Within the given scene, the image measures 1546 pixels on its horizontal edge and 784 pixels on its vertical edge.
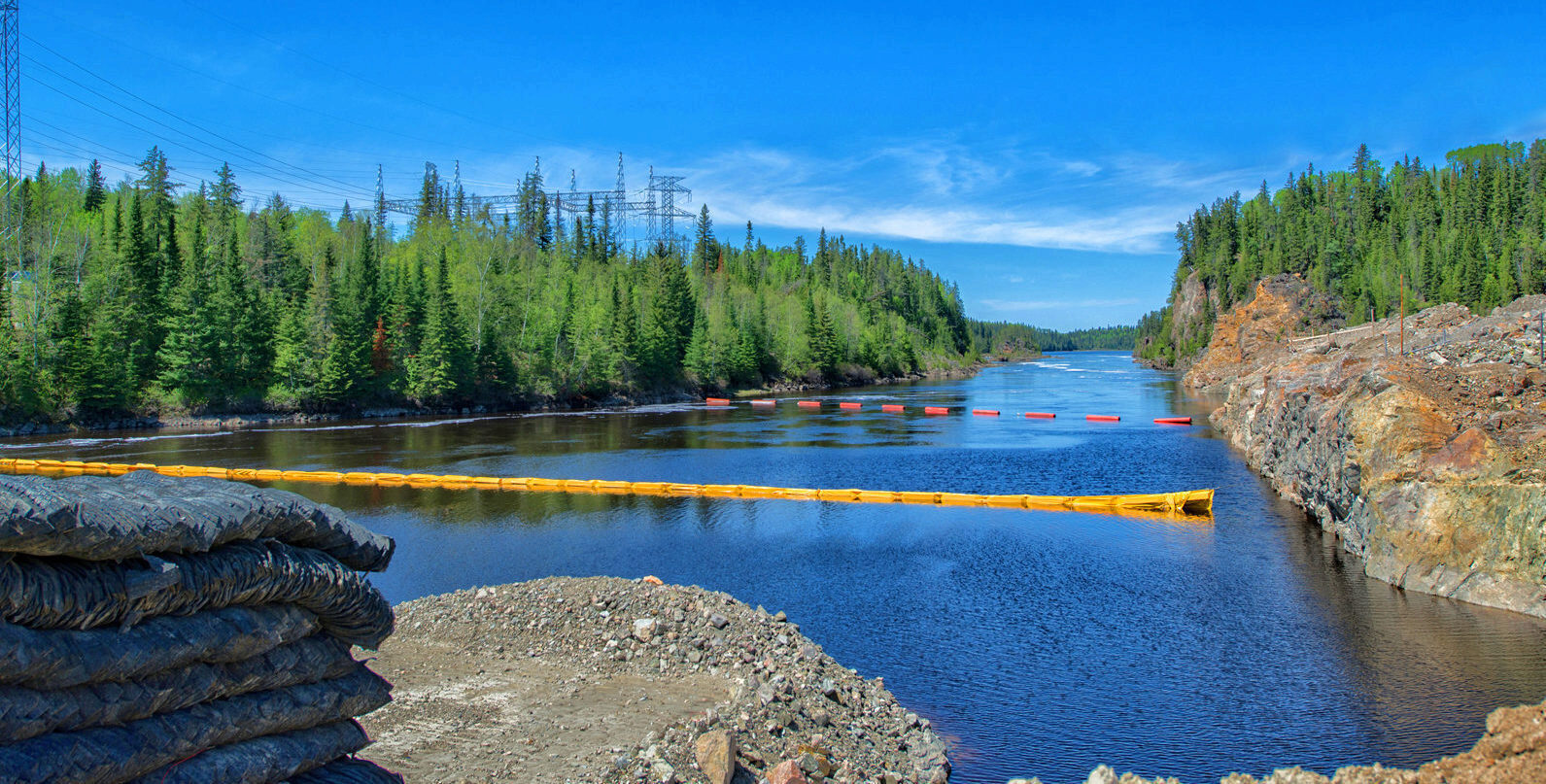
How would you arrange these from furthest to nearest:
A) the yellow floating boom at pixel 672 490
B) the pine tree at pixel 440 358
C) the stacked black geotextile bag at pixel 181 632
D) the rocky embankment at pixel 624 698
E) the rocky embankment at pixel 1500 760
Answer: the pine tree at pixel 440 358
the yellow floating boom at pixel 672 490
the rocky embankment at pixel 624 698
the rocky embankment at pixel 1500 760
the stacked black geotextile bag at pixel 181 632

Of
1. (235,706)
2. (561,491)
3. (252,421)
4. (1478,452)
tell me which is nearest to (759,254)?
(252,421)

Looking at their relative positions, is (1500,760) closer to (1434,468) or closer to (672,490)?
(1434,468)

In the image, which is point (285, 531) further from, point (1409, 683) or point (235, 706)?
point (1409, 683)

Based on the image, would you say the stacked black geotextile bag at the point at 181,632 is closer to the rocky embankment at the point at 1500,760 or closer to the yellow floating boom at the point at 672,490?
the rocky embankment at the point at 1500,760

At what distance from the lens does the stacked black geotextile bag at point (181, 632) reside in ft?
17.2

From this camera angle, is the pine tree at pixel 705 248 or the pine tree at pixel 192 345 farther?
the pine tree at pixel 705 248

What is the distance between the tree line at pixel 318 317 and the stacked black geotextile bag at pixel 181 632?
64353 mm

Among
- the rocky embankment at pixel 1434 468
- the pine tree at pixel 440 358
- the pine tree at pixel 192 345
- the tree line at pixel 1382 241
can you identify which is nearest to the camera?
the rocky embankment at pixel 1434 468

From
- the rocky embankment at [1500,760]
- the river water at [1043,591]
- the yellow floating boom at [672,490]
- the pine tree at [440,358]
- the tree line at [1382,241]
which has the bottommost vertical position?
the river water at [1043,591]

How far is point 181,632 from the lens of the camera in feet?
20.3

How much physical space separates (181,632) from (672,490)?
1173 inches

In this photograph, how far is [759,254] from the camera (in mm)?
199625

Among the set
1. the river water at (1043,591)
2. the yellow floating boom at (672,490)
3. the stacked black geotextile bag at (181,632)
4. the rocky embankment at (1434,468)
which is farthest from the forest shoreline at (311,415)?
the rocky embankment at (1434,468)

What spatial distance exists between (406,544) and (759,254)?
177434mm
